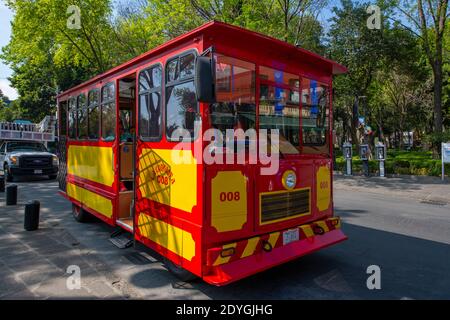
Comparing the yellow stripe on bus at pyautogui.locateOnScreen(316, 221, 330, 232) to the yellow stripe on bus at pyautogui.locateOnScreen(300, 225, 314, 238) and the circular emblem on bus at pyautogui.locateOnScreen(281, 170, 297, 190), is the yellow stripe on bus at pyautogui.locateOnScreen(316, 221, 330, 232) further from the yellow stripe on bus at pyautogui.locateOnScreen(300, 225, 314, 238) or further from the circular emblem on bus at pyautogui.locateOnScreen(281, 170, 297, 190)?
the circular emblem on bus at pyautogui.locateOnScreen(281, 170, 297, 190)

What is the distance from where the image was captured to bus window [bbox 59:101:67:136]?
870cm

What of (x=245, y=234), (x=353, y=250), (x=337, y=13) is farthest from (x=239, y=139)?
(x=337, y=13)

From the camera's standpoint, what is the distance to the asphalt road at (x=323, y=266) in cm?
417

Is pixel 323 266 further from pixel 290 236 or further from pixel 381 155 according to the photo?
pixel 381 155

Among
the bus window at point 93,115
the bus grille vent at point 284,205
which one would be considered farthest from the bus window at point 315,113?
the bus window at point 93,115

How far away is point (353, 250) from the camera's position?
18.9 feet

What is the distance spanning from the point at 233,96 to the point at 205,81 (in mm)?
684

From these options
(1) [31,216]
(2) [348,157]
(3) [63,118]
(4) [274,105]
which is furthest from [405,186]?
(1) [31,216]

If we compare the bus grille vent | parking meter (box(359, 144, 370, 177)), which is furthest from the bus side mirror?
parking meter (box(359, 144, 370, 177))
